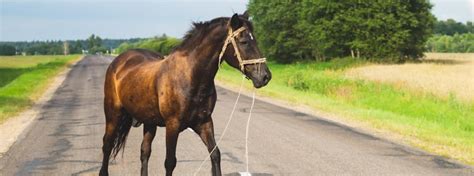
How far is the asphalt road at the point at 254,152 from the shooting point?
8688 millimetres

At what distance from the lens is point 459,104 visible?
2059 centimetres

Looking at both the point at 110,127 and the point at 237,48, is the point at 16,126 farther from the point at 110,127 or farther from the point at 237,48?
the point at 237,48

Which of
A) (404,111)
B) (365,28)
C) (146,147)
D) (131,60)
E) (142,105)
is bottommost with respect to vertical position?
(404,111)

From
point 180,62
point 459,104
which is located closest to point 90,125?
point 180,62

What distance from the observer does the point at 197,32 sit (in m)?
6.03

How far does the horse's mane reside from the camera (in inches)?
230

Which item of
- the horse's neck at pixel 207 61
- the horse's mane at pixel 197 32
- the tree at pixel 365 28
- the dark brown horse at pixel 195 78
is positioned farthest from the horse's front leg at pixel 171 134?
the tree at pixel 365 28

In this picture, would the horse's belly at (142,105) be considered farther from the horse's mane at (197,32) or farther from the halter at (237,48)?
the halter at (237,48)

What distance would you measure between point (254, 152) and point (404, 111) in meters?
→ 11.3

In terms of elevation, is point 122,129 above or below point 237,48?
below

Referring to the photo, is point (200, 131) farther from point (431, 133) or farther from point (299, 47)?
point (299, 47)

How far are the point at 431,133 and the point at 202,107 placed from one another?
922cm

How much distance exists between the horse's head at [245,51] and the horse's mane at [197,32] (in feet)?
0.88

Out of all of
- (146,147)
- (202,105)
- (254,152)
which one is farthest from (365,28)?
(202,105)
